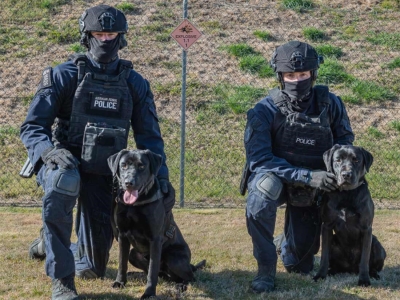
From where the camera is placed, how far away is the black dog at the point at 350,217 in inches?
183

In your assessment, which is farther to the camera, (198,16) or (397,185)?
(198,16)

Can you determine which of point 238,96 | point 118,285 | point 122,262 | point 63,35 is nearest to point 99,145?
point 122,262

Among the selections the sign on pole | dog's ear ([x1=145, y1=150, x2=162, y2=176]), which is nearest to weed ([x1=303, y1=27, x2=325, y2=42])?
the sign on pole

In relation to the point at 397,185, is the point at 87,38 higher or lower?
higher

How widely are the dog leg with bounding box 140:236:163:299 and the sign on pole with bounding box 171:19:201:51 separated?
3554mm

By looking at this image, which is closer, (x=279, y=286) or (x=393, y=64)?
(x=279, y=286)

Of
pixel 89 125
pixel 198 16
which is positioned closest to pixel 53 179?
pixel 89 125

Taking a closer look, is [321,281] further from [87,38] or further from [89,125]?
[87,38]

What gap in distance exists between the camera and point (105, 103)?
4.80m

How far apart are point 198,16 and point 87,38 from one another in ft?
Result: 26.8

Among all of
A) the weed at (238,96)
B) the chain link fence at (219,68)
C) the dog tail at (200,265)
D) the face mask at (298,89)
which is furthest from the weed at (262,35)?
the dog tail at (200,265)

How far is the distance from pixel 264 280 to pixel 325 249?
0.49 meters

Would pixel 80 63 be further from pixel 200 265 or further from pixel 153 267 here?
pixel 200 265

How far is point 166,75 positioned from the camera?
11.5 meters
